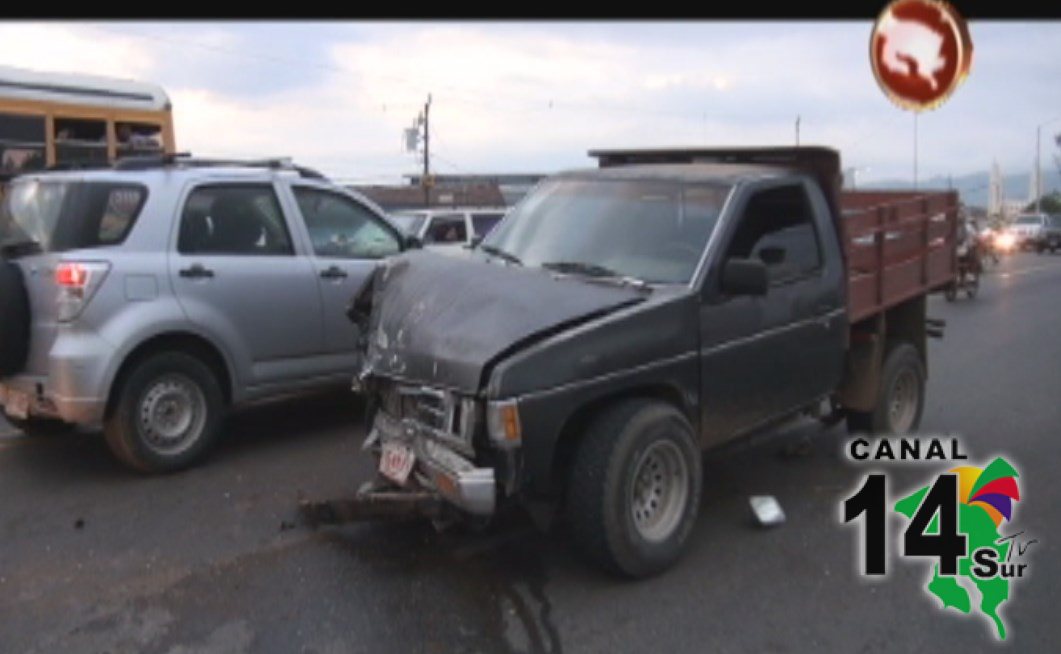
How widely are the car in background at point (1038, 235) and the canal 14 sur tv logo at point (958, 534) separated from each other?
36376 mm

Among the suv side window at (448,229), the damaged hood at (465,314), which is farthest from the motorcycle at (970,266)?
the damaged hood at (465,314)

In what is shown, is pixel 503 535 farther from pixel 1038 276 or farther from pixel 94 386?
pixel 1038 276

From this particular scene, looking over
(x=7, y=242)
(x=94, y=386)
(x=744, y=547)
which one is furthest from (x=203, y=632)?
(x=7, y=242)

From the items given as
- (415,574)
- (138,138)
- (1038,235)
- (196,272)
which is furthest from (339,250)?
(1038,235)

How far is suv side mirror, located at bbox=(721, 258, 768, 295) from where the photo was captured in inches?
183

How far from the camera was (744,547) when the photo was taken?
15.9 feet

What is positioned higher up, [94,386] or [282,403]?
[94,386]

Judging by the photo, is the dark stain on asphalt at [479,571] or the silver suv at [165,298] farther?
the silver suv at [165,298]

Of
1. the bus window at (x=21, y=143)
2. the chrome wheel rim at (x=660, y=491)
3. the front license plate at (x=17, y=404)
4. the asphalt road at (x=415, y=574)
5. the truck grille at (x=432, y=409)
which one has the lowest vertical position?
the asphalt road at (x=415, y=574)

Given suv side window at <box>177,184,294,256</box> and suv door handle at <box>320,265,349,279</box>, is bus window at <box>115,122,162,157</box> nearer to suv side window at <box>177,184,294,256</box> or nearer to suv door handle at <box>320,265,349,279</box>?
suv side window at <box>177,184,294,256</box>

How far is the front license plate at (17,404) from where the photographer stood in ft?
19.3

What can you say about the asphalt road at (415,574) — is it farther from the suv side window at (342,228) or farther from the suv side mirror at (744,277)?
the suv side window at (342,228)

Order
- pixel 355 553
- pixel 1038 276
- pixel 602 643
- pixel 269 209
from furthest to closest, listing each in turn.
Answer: pixel 1038 276
pixel 269 209
pixel 355 553
pixel 602 643

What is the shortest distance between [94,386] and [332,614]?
2.46m
